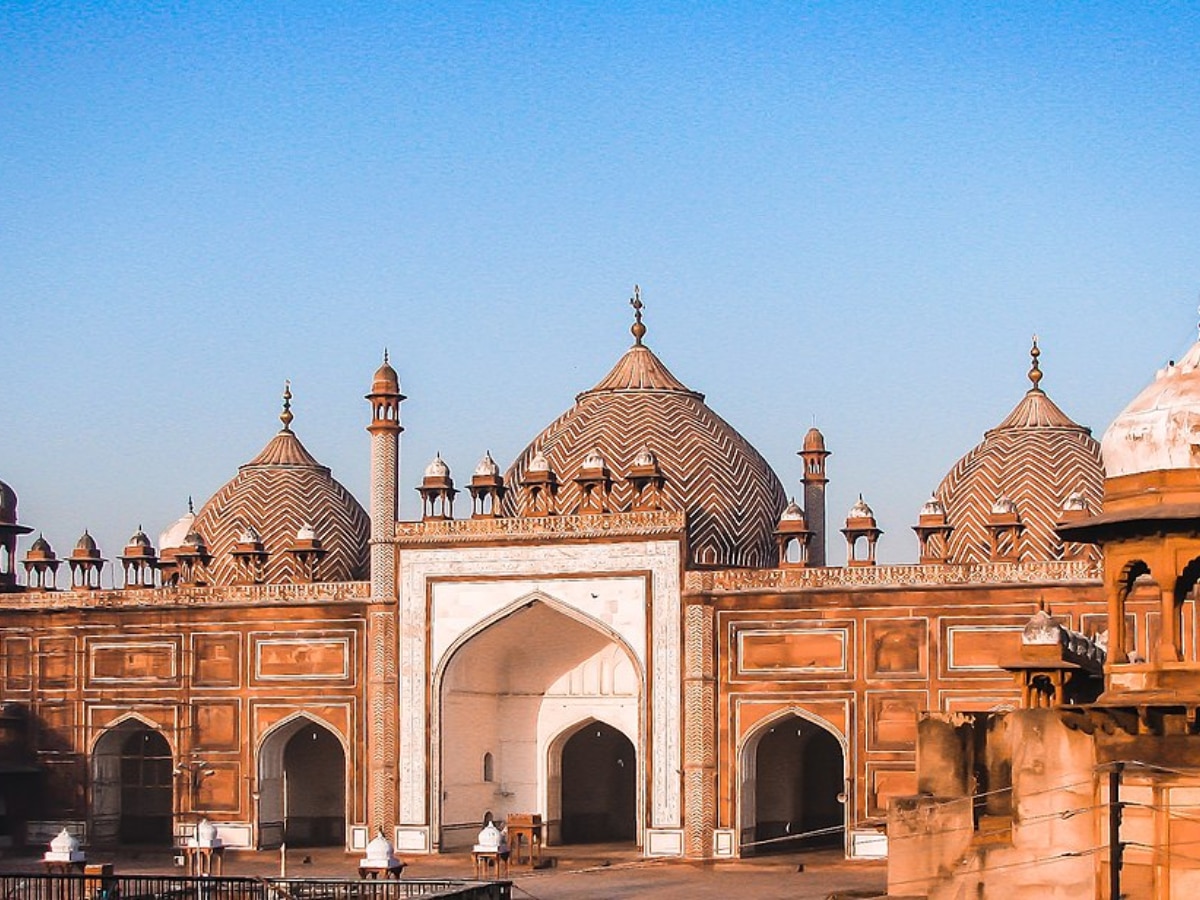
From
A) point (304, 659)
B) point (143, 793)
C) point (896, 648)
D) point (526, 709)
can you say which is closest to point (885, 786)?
point (896, 648)

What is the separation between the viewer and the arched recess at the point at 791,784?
930 inches

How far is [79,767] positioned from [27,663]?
155cm

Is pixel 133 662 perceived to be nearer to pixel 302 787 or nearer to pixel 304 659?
pixel 304 659

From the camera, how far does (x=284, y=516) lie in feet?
98.4

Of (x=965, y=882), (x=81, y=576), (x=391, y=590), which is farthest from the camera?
(x=81, y=576)

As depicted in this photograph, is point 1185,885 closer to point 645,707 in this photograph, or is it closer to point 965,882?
point 965,882

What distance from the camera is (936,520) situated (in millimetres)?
23984

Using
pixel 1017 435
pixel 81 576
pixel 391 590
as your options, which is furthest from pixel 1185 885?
pixel 81 576

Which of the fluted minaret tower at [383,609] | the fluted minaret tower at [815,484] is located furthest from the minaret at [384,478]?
the fluted minaret tower at [815,484]

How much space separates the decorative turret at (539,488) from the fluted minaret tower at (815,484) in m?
4.06

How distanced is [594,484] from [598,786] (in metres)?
4.95

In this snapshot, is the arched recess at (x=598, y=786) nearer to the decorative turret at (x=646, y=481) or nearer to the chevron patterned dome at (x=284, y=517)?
the decorative turret at (x=646, y=481)

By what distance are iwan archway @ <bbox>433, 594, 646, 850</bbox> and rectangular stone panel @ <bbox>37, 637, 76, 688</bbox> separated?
195 inches

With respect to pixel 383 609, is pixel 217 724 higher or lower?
lower
